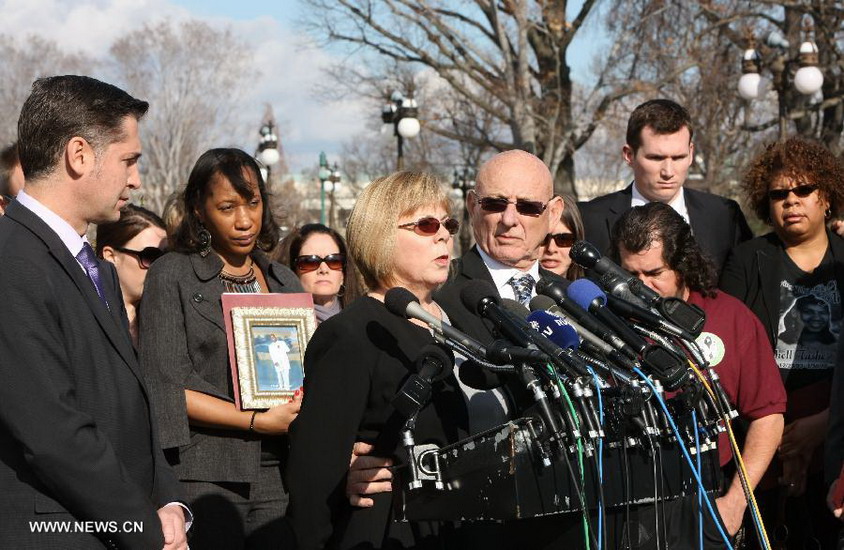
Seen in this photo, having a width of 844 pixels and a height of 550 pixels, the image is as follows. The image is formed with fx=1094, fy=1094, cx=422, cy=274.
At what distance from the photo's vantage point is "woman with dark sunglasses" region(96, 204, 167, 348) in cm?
657

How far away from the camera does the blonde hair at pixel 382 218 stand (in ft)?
14.2

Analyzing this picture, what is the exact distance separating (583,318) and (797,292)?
2.91 meters

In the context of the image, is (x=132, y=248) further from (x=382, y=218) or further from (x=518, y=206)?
(x=382, y=218)

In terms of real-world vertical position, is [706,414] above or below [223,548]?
above

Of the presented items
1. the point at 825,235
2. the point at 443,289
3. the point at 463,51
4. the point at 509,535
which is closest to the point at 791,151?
the point at 825,235

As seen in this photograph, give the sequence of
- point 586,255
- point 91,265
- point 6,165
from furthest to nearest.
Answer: point 6,165, point 91,265, point 586,255

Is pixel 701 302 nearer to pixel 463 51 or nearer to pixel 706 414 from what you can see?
pixel 706 414

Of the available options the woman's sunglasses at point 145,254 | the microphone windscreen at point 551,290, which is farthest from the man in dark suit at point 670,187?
the microphone windscreen at point 551,290

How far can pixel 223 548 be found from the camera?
514 centimetres

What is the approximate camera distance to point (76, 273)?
3.85 meters

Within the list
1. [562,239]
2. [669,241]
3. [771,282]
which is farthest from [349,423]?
[562,239]

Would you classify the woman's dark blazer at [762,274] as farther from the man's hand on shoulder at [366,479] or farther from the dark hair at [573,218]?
the man's hand on shoulder at [366,479]

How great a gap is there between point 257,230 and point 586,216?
7.34 ft

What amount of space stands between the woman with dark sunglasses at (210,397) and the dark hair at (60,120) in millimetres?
1463
